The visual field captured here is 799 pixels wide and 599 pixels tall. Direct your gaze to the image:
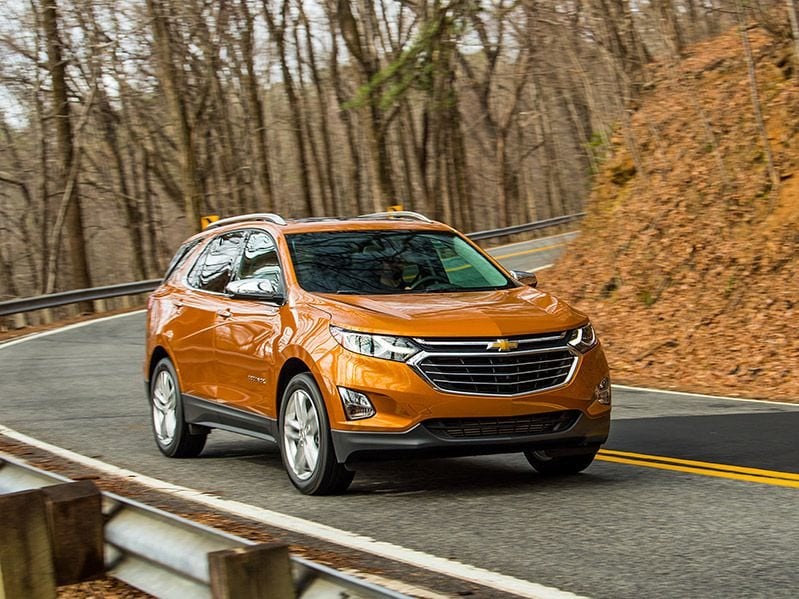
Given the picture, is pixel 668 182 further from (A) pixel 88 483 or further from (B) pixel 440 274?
(A) pixel 88 483

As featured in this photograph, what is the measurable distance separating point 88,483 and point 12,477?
0.93m

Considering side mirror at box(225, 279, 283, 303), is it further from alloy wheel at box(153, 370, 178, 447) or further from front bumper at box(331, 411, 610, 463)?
alloy wheel at box(153, 370, 178, 447)

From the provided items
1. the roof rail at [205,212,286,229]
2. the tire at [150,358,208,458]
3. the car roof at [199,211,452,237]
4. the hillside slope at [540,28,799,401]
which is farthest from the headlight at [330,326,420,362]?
the hillside slope at [540,28,799,401]

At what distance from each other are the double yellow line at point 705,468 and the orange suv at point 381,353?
638 mm

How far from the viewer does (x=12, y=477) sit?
6281 millimetres

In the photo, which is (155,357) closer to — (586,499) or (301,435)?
(301,435)

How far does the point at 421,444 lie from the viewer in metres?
7.46

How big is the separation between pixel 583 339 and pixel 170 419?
3930mm

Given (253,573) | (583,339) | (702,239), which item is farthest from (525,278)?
(702,239)

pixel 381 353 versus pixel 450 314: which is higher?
pixel 450 314

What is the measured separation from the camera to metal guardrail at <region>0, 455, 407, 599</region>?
3.87m

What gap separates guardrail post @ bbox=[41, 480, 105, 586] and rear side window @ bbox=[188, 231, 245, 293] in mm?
4232

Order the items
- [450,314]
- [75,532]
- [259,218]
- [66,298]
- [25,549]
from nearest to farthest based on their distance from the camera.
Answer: [25,549] < [75,532] < [450,314] < [259,218] < [66,298]

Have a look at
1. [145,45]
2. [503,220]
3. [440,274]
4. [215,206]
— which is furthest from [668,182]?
[215,206]
